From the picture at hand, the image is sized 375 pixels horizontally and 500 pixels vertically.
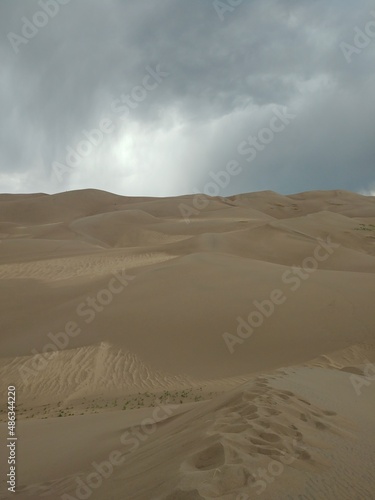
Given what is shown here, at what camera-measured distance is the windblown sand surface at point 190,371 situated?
9.42 feet

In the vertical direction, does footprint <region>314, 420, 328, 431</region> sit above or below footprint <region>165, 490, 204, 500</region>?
below

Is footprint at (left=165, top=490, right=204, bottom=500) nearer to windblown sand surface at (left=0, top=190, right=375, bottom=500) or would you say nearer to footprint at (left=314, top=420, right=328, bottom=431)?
windblown sand surface at (left=0, top=190, right=375, bottom=500)

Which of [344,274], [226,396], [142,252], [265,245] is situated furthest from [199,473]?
[265,245]

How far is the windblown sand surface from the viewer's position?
9.42ft

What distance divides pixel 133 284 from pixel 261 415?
10307 mm

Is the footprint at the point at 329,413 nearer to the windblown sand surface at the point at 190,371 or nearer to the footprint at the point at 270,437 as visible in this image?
the windblown sand surface at the point at 190,371

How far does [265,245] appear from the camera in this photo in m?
23.4

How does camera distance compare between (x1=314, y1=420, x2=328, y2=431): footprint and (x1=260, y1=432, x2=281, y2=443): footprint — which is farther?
(x1=314, y1=420, x2=328, y2=431): footprint

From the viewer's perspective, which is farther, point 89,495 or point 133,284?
point 133,284

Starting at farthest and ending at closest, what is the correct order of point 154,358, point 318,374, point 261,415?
1. point 154,358
2. point 318,374
3. point 261,415

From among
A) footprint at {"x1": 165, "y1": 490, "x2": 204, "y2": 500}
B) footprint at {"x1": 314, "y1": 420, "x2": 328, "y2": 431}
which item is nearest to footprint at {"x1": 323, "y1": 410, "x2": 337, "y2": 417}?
footprint at {"x1": 314, "y1": 420, "x2": 328, "y2": 431}

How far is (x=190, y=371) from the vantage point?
345 inches

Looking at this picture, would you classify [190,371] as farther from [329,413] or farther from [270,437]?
[270,437]

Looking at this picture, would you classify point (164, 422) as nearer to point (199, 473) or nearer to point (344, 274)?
point (199, 473)
